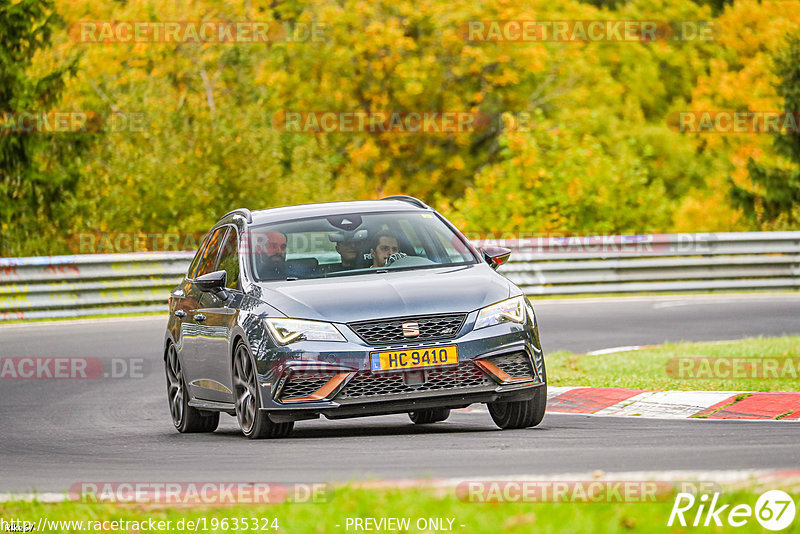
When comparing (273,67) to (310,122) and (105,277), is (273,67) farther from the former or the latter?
(105,277)

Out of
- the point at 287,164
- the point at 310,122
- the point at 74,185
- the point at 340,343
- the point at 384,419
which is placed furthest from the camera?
the point at 310,122

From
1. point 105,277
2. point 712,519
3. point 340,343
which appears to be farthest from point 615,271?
point 712,519

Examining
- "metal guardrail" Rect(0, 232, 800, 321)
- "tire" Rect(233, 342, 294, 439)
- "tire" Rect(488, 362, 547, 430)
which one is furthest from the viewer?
"metal guardrail" Rect(0, 232, 800, 321)

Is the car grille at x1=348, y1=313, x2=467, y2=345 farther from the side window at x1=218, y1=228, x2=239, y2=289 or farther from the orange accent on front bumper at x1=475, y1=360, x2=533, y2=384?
the side window at x1=218, y1=228, x2=239, y2=289

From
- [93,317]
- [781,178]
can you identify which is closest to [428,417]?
[93,317]

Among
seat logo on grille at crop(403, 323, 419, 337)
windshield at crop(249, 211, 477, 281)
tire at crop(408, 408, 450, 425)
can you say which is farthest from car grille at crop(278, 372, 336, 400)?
tire at crop(408, 408, 450, 425)

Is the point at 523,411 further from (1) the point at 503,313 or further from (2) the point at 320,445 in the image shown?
(2) the point at 320,445

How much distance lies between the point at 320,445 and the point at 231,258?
89.7 inches

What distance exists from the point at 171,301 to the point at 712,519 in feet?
23.9

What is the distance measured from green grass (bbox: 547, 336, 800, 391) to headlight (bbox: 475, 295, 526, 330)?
2766 mm

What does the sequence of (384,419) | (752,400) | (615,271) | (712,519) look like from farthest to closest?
1. (615,271)
2. (384,419)
3. (752,400)
4. (712,519)

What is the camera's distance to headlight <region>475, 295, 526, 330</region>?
9695 mm

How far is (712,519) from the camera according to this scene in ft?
19.1

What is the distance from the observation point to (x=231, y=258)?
36.9 feet
